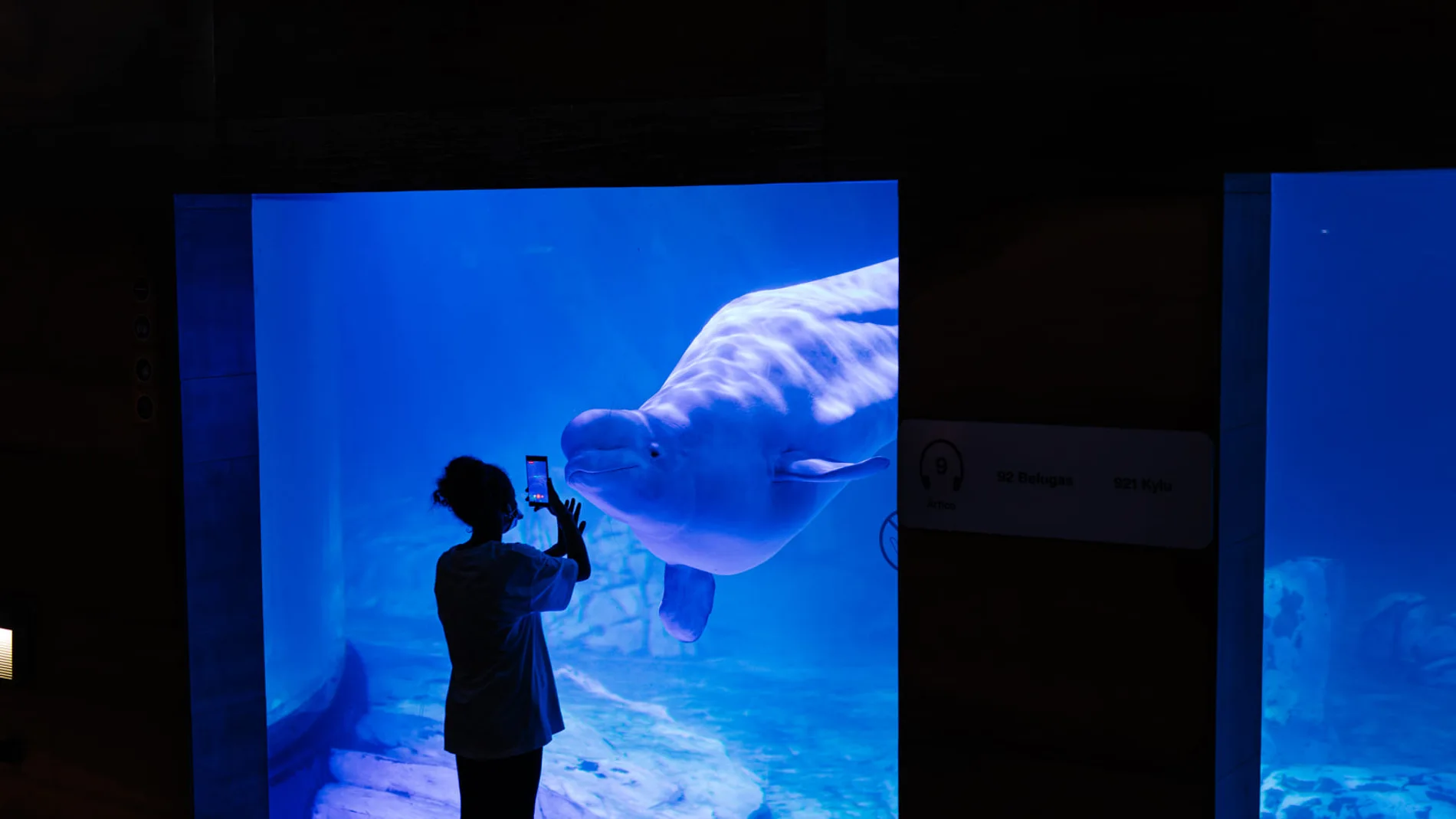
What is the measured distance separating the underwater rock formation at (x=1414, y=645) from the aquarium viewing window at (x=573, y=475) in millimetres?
8363

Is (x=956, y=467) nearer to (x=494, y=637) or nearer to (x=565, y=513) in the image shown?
(x=565, y=513)

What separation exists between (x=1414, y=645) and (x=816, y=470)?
17.9m

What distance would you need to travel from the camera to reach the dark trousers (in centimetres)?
423

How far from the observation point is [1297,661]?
17.7m

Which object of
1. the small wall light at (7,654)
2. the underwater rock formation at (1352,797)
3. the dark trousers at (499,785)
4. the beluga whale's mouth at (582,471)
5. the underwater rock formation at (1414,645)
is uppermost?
the beluga whale's mouth at (582,471)

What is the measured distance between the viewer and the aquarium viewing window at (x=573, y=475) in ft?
16.5

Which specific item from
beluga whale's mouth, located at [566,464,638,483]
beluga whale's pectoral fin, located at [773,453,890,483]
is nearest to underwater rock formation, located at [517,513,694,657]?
beluga whale's pectoral fin, located at [773,453,890,483]

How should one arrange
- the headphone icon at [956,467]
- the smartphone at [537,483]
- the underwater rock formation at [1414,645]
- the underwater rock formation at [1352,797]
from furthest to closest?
the underwater rock formation at [1414,645] < the underwater rock formation at [1352,797] < the smartphone at [537,483] < the headphone icon at [956,467]

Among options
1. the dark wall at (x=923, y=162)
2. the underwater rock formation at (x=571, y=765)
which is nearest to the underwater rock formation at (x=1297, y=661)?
the underwater rock formation at (x=571, y=765)

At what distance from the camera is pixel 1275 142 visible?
3.01m

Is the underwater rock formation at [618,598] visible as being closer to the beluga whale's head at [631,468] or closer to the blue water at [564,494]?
the blue water at [564,494]

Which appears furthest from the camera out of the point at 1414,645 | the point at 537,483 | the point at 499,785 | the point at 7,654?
the point at 1414,645

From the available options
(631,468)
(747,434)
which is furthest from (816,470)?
(631,468)

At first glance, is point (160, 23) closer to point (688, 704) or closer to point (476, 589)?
point (476, 589)
